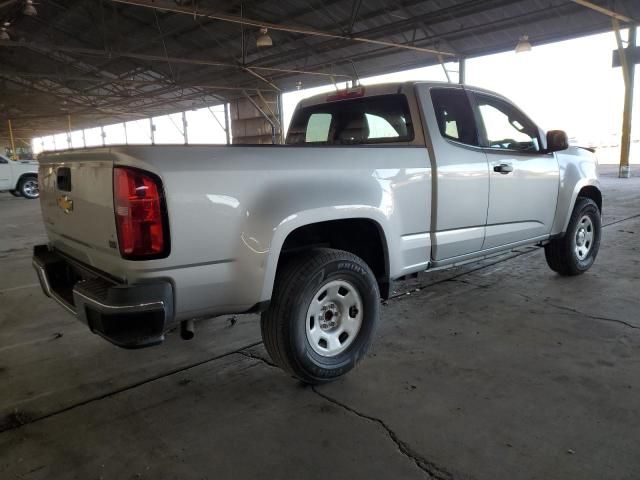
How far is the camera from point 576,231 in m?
4.73

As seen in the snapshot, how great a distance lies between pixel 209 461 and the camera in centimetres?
210

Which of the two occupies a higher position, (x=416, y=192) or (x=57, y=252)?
(x=416, y=192)

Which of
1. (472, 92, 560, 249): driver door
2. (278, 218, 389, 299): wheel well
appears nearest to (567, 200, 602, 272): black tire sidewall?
(472, 92, 560, 249): driver door

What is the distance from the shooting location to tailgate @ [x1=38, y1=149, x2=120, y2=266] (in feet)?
7.03

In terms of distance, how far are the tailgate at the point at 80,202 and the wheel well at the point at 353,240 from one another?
3.22 ft

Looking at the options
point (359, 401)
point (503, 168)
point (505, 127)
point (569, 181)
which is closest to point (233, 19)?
point (505, 127)

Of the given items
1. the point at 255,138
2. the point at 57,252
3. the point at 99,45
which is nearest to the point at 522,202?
the point at 57,252

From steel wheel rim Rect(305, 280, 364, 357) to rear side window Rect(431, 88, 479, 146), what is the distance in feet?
4.51

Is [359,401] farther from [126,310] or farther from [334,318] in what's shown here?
[126,310]

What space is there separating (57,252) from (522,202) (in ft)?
11.5

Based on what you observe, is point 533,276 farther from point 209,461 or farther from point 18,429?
point 18,429

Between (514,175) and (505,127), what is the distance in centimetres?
57

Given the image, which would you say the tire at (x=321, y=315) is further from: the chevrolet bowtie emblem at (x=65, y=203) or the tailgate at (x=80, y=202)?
the chevrolet bowtie emblem at (x=65, y=203)

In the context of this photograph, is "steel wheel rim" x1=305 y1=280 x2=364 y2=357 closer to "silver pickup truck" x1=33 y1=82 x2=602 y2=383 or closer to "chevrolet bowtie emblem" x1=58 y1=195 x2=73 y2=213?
"silver pickup truck" x1=33 y1=82 x2=602 y2=383
